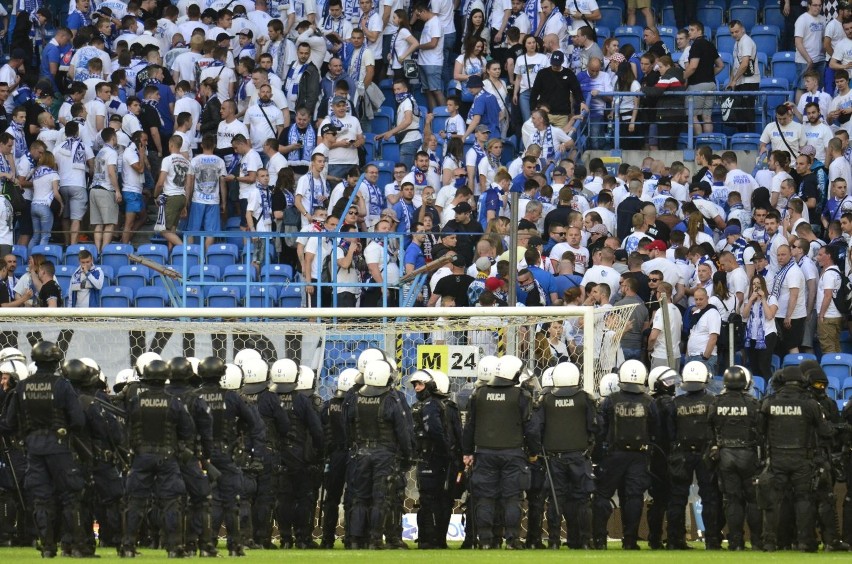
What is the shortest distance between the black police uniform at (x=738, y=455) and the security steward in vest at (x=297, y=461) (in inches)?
156

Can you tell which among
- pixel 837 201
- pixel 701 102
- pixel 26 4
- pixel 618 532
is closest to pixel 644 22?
pixel 701 102

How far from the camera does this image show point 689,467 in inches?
715

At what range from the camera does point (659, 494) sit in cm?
1847

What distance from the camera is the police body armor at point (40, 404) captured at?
15.8 m

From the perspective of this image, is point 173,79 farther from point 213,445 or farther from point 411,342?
point 213,445

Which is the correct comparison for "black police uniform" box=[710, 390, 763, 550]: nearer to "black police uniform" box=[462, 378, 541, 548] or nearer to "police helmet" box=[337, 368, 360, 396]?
"black police uniform" box=[462, 378, 541, 548]

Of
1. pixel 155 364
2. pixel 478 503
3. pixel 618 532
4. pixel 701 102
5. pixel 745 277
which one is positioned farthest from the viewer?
pixel 701 102

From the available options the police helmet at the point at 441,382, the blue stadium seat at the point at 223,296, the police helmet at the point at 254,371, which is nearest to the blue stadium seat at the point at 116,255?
the blue stadium seat at the point at 223,296

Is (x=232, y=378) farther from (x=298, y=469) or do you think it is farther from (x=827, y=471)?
(x=827, y=471)

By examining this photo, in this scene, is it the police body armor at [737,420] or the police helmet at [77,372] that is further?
the police body armor at [737,420]

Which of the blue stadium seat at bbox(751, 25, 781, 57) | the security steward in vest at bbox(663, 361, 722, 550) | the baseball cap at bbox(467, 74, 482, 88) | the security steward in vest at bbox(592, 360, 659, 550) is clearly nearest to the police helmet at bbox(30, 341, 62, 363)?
the security steward in vest at bbox(592, 360, 659, 550)

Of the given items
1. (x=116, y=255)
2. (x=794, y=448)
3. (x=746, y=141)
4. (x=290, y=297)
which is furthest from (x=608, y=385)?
(x=746, y=141)

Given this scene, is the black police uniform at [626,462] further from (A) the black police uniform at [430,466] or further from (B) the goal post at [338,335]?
(A) the black police uniform at [430,466]

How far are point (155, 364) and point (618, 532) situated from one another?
20.7 ft
